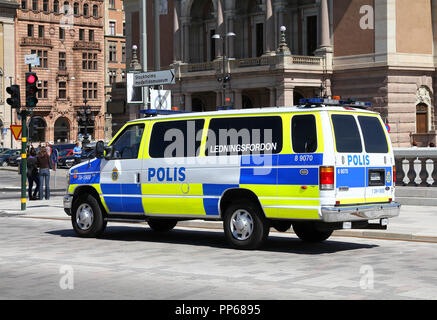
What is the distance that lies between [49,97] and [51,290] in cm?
9588

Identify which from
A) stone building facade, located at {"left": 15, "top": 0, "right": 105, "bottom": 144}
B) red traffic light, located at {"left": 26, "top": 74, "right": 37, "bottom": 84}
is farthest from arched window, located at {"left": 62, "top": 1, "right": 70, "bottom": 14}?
red traffic light, located at {"left": 26, "top": 74, "right": 37, "bottom": 84}

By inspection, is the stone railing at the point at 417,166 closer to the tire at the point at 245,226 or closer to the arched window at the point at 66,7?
the tire at the point at 245,226

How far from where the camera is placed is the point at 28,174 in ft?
95.3

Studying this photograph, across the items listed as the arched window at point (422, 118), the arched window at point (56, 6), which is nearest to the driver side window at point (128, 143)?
the arched window at point (422, 118)

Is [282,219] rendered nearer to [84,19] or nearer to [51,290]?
[51,290]

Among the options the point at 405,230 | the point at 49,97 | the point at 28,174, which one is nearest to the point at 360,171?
the point at 405,230

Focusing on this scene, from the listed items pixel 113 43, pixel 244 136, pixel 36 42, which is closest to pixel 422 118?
pixel 244 136

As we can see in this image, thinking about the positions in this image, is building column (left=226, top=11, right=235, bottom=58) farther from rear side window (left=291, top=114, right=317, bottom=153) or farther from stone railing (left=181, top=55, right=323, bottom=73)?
rear side window (left=291, top=114, right=317, bottom=153)

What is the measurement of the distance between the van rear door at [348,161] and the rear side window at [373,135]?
0.17m

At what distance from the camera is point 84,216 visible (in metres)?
16.4

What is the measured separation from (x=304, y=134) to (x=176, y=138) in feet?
9.10

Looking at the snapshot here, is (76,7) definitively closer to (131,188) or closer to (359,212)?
(131,188)

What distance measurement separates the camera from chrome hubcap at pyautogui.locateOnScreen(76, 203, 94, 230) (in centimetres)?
1636

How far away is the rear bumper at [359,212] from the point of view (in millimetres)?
13016
